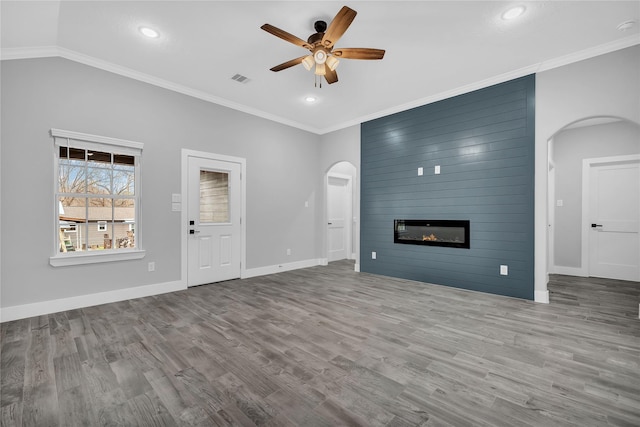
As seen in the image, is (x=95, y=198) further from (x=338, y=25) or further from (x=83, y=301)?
(x=338, y=25)

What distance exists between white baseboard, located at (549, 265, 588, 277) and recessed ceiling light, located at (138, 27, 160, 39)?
7808mm

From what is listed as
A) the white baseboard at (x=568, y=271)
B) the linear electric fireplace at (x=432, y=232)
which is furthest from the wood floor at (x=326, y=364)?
the white baseboard at (x=568, y=271)

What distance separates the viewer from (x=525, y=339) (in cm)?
268

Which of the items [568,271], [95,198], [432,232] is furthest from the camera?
[568,271]

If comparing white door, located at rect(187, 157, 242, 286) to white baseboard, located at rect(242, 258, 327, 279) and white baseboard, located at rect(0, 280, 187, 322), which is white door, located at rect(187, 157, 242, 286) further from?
white baseboard, located at rect(0, 280, 187, 322)

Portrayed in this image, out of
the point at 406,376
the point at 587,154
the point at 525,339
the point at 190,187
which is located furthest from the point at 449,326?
the point at 587,154

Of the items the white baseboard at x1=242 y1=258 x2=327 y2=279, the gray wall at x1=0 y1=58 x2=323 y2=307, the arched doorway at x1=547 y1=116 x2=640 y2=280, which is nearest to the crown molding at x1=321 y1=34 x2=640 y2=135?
the arched doorway at x1=547 y1=116 x2=640 y2=280

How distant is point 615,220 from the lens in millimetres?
5281

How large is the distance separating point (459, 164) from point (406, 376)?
139 inches

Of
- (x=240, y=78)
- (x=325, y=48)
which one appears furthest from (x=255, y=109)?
(x=325, y=48)

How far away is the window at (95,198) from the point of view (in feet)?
11.4

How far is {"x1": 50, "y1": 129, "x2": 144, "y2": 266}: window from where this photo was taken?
349 centimetres

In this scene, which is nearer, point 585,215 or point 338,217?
point 585,215

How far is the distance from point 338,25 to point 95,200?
3697 mm
